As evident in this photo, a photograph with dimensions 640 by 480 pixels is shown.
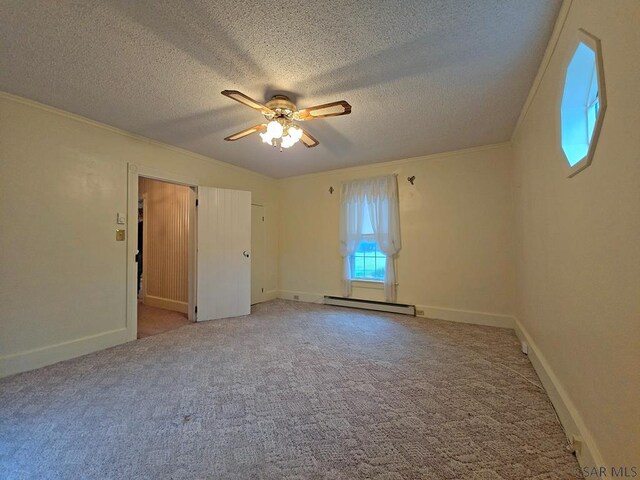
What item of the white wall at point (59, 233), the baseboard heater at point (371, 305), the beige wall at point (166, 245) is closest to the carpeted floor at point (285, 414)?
the white wall at point (59, 233)

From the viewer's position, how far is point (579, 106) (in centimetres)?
156

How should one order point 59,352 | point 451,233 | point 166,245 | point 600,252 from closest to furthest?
1. point 600,252
2. point 59,352
3. point 451,233
4. point 166,245

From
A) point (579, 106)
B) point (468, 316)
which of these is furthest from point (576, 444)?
point (468, 316)

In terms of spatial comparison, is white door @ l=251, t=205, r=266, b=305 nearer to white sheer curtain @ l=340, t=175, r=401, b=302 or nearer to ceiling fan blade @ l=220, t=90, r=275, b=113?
white sheer curtain @ l=340, t=175, r=401, b=302

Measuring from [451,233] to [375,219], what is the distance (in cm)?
117

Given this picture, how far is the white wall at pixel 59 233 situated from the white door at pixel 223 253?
37.3 inches

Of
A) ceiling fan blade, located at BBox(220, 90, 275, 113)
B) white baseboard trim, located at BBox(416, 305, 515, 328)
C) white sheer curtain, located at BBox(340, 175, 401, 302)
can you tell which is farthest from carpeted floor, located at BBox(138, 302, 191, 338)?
white baseboard trim, located at BBox(416, 305, 515, 328)

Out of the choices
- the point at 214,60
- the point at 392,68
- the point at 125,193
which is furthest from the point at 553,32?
the point at 125,193

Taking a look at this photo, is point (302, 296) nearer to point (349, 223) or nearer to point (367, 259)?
point (367, 259)

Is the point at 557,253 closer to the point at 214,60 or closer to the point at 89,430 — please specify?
the point at 214,60

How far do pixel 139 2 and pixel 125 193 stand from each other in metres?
2.26

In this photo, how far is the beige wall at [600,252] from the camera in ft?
3.03

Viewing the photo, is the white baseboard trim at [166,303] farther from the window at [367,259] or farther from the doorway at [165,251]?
the window at [367,259]

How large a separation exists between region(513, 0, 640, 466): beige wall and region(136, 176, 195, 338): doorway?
14.5ft
